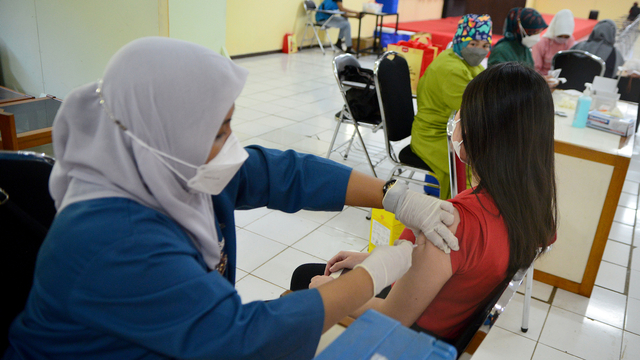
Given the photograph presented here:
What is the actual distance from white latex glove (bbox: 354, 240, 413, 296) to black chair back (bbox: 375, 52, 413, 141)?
1744 mm

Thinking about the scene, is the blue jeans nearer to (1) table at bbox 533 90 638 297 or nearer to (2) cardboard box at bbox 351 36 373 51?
(2) cardboard box at bbox 351 36 373 51

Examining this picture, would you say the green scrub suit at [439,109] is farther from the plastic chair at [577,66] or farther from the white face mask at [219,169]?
the white face mask at [219,169]

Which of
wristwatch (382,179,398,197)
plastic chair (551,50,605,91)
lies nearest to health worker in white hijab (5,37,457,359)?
wristwatch (382,179,398,197)

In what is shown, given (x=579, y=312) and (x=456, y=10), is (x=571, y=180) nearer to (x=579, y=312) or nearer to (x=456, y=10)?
(x=579, y=312)

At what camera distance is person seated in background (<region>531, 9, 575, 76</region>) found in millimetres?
4410

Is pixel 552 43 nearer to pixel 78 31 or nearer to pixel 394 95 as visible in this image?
pixel 394 95

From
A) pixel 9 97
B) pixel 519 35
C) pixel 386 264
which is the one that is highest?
pixel 519 35

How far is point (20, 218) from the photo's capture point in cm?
96

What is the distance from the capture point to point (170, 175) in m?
0.83

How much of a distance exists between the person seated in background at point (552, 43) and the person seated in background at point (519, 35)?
603mm

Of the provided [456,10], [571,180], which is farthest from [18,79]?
[456,10]

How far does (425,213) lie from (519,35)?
11.0 feet

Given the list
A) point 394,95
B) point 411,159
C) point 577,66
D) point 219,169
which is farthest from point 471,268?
point 577,66

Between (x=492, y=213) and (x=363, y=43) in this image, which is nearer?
(x=492, y=213)
